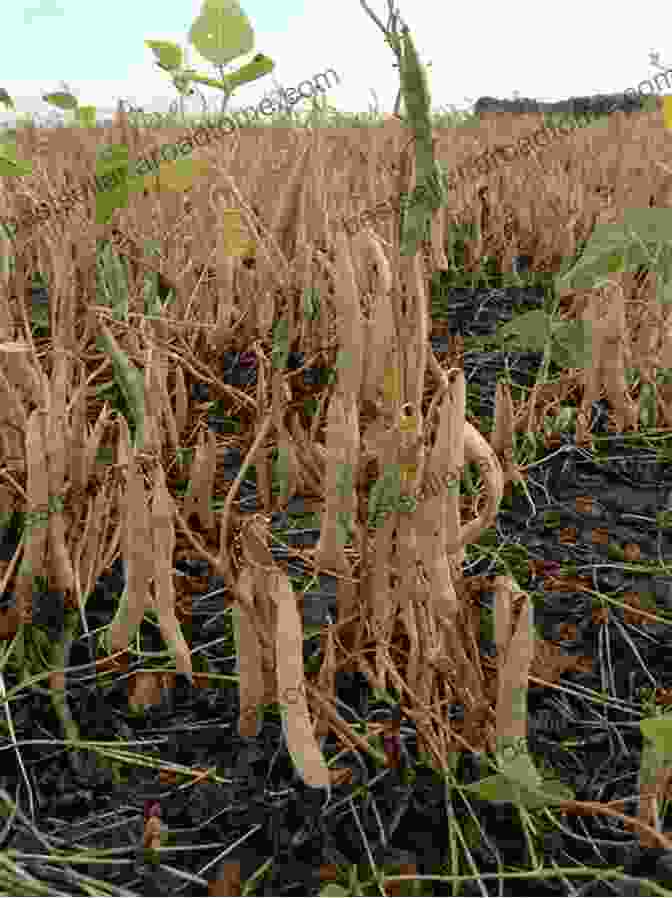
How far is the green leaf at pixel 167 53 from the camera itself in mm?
2219

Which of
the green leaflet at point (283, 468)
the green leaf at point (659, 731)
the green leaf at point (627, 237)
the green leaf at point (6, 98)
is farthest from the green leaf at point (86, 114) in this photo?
the green leaf at point (659, 731)

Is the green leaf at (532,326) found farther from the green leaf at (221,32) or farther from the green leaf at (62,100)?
the green leaf at (62,100)

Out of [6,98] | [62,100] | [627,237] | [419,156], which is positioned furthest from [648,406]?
[62,100]

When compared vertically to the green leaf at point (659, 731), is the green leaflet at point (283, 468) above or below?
above

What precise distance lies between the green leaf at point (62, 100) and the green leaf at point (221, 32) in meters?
1.73

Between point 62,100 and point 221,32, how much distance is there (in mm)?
1901

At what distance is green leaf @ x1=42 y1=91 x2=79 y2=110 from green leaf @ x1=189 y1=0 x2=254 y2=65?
68.3 inches

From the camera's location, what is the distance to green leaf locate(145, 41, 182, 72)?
222cm

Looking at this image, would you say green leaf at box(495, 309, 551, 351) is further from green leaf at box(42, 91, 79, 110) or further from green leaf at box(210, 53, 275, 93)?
green leaf at box(42, 91, 79, 110)

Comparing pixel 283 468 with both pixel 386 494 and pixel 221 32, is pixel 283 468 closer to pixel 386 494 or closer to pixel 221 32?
pixel 386 494

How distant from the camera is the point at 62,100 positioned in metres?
3.25

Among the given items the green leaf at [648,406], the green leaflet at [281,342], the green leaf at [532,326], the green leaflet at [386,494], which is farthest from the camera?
the green leaf at [648,406]

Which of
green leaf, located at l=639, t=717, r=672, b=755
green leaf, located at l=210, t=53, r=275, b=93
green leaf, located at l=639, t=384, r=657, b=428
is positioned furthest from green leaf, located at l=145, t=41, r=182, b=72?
green leaf, located at l=639, t=717, r=672, b=755

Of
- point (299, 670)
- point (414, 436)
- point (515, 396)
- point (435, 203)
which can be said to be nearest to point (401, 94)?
point (435, 203)
